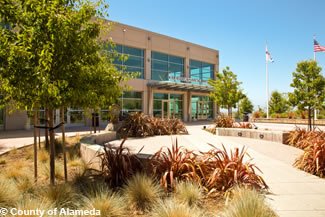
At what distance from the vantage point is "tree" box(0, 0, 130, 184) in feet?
11.7

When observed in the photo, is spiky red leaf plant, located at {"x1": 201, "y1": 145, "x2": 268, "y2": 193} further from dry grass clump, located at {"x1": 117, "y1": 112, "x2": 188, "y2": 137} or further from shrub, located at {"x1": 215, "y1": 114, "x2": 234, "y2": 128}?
shrub, located at {"x1": 215, "y1": 114, "x2": 234, "y2": 128}

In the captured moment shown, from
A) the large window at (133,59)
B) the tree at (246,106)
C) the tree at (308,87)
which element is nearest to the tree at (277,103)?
the tree at (246,106)

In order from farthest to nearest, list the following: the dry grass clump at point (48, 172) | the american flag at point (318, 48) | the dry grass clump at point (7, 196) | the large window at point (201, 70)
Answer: the large window at point (201, 70)
the american flag at point (318, 48)
the dry grass clump at point (48, 172)
the dry grass clump at point (7, 196)

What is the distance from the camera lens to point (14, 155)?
7.49 metres

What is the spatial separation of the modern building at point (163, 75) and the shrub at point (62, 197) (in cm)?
1927

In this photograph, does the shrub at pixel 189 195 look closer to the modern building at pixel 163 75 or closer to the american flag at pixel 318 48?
the modern building at pixel 163 75

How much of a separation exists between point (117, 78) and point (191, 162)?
2.57 meters

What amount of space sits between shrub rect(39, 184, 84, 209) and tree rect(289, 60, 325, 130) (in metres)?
15.8

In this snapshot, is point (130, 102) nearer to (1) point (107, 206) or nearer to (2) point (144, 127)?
(2) point (144, 127)

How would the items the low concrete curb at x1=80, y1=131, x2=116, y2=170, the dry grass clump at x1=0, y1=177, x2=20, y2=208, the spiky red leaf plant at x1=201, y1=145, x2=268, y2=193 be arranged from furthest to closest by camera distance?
the low concrete curb at x1=80, y1=131, x2=116, y2=170 → the spiky red leaf plant at x1=201, y1=145, x2=268, y2=193 → the dry grass clump at x1=0, y1=177, x2=20, y2=208

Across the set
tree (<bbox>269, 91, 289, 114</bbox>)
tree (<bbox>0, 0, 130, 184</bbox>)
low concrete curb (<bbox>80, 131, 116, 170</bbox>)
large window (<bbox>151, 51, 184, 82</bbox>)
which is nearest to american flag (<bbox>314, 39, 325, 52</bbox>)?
tree (<bbox>269, 91, 289, 114</bbox>)

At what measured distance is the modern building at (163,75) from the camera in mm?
24828

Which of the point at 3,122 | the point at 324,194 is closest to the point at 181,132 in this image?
the point at 324,194

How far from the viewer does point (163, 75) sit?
28391 millimetres
